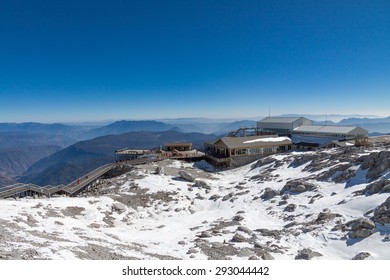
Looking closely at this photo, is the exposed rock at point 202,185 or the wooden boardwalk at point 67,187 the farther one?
the exposed rock at point 202,185

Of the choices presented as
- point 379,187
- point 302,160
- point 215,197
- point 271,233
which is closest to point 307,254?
point 271,233

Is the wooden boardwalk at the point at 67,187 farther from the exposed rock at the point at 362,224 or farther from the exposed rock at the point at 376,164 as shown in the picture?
the exposed rock at the point at 362,224

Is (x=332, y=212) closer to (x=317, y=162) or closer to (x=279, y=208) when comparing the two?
(x=279, y=208)

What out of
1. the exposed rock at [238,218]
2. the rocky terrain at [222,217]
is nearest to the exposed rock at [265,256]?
the rocky terrain at [222,217]

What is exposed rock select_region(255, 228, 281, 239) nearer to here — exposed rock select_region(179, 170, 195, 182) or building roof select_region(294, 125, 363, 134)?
exposed rock select_region(179, 170, 195, 182)

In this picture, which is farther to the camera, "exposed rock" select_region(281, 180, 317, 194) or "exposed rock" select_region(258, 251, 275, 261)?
"exposed rock" select_region(281, 180, 317, 194)

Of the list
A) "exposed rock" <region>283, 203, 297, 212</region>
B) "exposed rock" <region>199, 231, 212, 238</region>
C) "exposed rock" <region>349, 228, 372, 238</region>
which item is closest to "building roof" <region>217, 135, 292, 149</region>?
"exposed rock" <region>283, 203, 297, 212</region>

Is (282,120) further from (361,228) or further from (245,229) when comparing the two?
(361,228)
